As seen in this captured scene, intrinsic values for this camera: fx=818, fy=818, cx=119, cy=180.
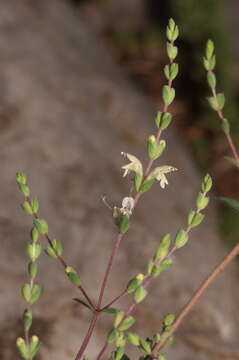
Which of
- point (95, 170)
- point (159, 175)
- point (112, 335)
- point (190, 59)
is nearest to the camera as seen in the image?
point (112, 335)

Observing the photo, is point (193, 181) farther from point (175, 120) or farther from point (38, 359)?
point (38, 359)

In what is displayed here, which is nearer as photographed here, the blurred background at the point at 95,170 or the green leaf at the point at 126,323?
the green leaf at the point at 126,323

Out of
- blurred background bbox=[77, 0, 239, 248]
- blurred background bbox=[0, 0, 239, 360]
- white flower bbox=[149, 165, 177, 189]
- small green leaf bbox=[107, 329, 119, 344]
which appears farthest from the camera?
blurred background bbox=[77, 0, 239, 248]

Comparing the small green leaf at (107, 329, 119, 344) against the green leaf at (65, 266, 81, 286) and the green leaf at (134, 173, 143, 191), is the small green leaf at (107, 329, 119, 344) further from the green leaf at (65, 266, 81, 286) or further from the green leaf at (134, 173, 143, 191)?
the green leaf at (134, 173, 143, 191)

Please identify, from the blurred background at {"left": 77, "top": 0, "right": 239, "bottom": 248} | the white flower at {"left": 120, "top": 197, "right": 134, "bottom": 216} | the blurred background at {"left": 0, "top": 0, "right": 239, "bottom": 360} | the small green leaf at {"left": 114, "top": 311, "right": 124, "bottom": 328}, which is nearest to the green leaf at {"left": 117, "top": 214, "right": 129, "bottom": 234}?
the white flower at {"left": 120, "top": 197, "right": 134, "bottom": 216}

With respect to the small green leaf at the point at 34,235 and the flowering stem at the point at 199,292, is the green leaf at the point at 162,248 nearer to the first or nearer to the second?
the flowering stem at the point at 199,292

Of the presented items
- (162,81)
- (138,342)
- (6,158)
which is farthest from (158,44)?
(138,342)

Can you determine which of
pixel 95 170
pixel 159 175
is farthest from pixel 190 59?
pixel 159 175

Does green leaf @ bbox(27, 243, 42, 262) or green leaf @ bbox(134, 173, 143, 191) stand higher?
green leaf @ bbox(134, 173, 143, 191)

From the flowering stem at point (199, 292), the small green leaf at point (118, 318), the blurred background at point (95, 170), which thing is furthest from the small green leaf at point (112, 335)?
the blurred background at point (95, 170)

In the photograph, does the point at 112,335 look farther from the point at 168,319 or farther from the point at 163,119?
the point at 163,119
